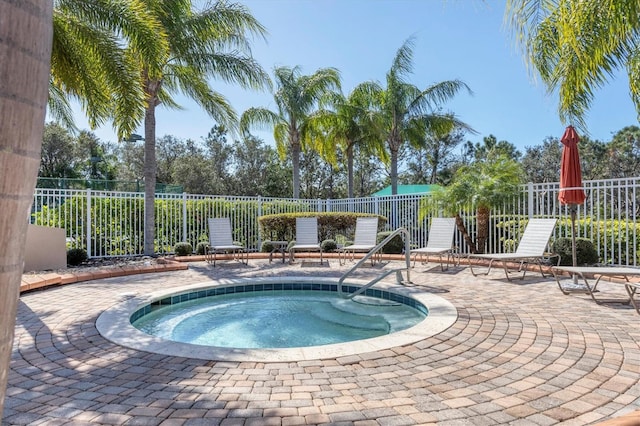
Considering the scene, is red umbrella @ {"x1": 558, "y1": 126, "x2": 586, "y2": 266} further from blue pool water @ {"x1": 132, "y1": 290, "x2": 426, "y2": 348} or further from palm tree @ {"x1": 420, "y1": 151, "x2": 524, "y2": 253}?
blue pool water @ {"x1": 132, "y1": 290, "x2": 426, "y2": 348}

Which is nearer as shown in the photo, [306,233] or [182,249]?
[306,233]

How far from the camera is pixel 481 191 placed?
964cm

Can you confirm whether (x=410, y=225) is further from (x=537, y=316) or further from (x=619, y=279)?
(x=537, y=316)

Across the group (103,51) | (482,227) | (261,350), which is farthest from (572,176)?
(103,51)

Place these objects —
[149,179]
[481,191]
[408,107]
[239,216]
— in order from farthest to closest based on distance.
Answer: [408,107] → [239,216] → [149,179] → [481,191]

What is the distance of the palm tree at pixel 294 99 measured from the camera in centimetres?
1703

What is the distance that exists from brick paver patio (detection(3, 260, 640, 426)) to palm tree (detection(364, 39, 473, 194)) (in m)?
13.6

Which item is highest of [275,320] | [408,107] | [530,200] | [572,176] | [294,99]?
[294,99]

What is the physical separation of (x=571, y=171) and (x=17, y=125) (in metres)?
7.43

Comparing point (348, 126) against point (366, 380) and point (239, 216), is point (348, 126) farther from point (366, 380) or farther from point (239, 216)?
point (366, 380)

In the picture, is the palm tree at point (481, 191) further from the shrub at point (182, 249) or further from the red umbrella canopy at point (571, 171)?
the shrub at point (182, 249)

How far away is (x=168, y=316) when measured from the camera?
5.58 metres

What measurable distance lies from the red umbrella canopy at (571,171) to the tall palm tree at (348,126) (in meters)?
10.5

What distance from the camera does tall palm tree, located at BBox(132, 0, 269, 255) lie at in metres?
10.1
